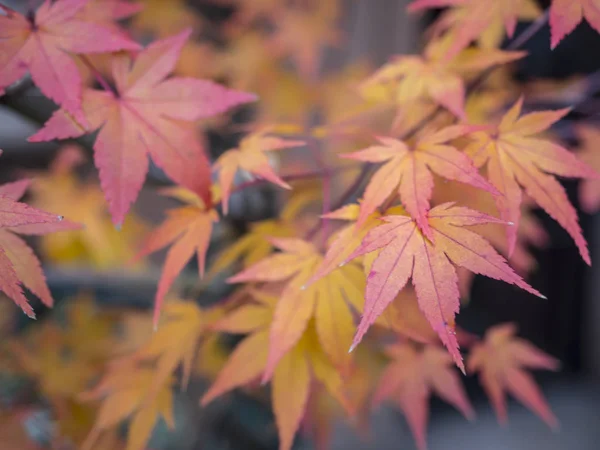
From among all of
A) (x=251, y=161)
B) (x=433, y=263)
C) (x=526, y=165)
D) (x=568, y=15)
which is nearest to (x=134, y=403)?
(x=251, y=161)

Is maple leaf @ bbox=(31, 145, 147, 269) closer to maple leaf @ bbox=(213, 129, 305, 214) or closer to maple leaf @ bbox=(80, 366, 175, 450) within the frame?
maple leaf @ bbox=(80, 366, 175, 450)

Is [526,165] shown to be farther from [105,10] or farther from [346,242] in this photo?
[105,10]

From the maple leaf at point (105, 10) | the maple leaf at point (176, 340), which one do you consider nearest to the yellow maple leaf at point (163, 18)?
the maple leaf at point (105, 10)

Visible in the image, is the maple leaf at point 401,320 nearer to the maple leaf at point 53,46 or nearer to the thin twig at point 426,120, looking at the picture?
the thin twig at point 426,120

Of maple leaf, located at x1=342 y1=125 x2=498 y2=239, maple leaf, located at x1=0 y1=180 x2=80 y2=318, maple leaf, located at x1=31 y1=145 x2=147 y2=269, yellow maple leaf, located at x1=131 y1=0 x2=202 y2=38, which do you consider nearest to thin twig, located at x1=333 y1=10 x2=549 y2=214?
maple leaf, located at x1=342 y1=125 x2=498 y2=239

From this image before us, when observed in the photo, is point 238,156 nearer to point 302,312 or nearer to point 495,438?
point 302,312

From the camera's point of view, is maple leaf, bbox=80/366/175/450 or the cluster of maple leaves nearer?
the cluster of maple leaves

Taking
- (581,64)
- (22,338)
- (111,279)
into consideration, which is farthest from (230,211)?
(581,64)
